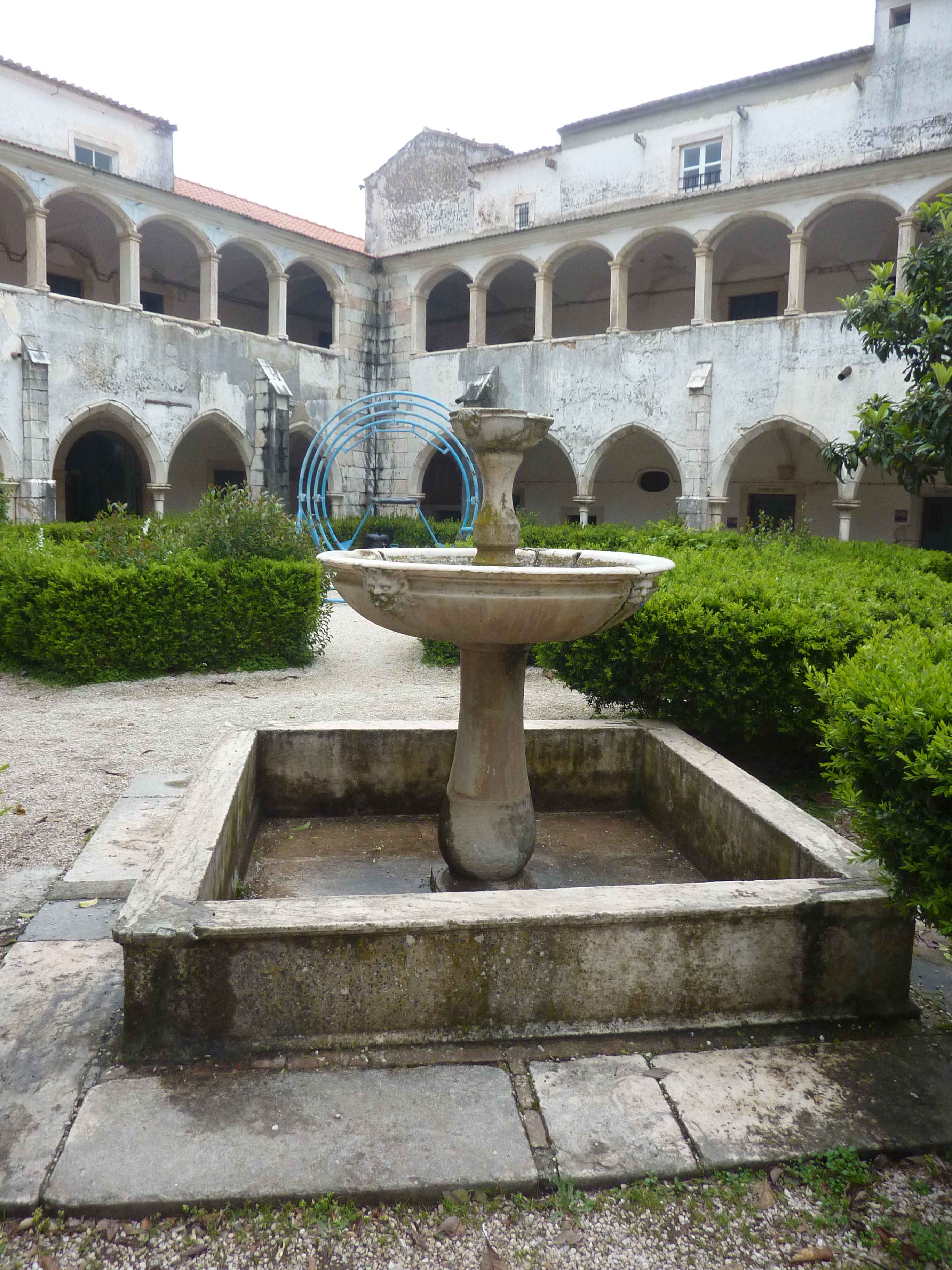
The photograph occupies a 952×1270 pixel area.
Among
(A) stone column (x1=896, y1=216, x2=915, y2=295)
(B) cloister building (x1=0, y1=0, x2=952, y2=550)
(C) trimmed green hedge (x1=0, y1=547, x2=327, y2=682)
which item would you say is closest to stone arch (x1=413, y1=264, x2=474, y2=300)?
(B) cloister building (x1=0, y1=0, x2=952, y2=550)

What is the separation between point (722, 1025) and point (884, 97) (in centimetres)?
1704

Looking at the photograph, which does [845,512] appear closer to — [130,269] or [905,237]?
[905,237]

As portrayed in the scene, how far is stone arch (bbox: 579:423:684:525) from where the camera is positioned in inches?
789

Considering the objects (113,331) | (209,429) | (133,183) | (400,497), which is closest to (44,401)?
(113,331)

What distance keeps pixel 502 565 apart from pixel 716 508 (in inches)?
540

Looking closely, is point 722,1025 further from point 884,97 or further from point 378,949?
point 884,97

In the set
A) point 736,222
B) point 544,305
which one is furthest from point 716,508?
point 544,305

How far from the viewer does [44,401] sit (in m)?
14.5

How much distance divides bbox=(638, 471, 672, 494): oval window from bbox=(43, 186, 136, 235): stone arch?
10.6 metres

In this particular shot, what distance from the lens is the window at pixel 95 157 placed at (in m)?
17.2

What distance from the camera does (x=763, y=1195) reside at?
6.65 ft

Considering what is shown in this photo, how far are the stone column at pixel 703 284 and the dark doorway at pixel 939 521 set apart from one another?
538 centimetres

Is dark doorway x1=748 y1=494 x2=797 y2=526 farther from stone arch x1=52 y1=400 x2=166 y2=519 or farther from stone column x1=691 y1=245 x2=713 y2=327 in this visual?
stone arch x1=52 y1=400 x2=166 y2=519

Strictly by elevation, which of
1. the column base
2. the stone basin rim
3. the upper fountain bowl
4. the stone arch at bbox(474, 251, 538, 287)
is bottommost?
the column base
